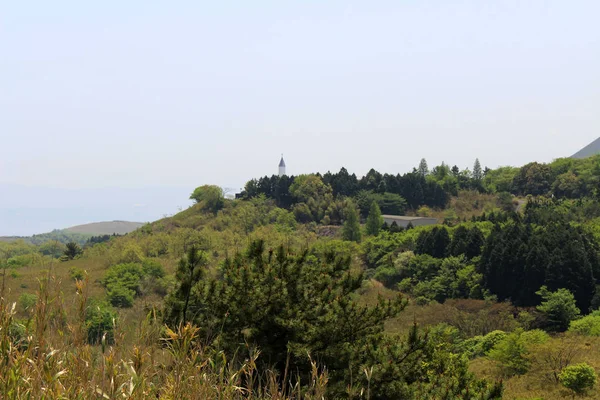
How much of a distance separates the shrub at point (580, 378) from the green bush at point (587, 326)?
5586 millimetres

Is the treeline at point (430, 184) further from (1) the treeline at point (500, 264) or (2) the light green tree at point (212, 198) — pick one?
(1) the treeline at point (500, 264)

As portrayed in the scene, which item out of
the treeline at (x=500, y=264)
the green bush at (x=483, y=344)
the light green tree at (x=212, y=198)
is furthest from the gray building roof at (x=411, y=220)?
the green bush at (x=483, y=344)

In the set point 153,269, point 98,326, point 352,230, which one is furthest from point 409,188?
point 98,326

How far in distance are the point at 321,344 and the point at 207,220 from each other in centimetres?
4273

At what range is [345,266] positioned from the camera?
29.3ft

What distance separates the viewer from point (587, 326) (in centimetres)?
2047

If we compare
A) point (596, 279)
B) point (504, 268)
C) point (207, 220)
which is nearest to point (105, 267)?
point (207, 220)

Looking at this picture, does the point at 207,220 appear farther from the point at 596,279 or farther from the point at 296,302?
the point at 296,302

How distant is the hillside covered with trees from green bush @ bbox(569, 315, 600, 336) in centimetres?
8

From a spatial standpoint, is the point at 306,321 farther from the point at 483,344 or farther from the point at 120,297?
the point at 120,297

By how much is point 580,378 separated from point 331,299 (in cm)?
1037

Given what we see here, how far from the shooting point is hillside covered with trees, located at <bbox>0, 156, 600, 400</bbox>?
2137mm

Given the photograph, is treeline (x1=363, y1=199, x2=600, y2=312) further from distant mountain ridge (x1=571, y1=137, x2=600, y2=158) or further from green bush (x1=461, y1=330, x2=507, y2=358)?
distant mountain ridge (x1=571, y1=137, x2=600, y2=158)

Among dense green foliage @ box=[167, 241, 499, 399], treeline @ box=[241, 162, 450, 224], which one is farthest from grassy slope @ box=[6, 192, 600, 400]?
treeline @ box=[241, 162, 450, 224]
